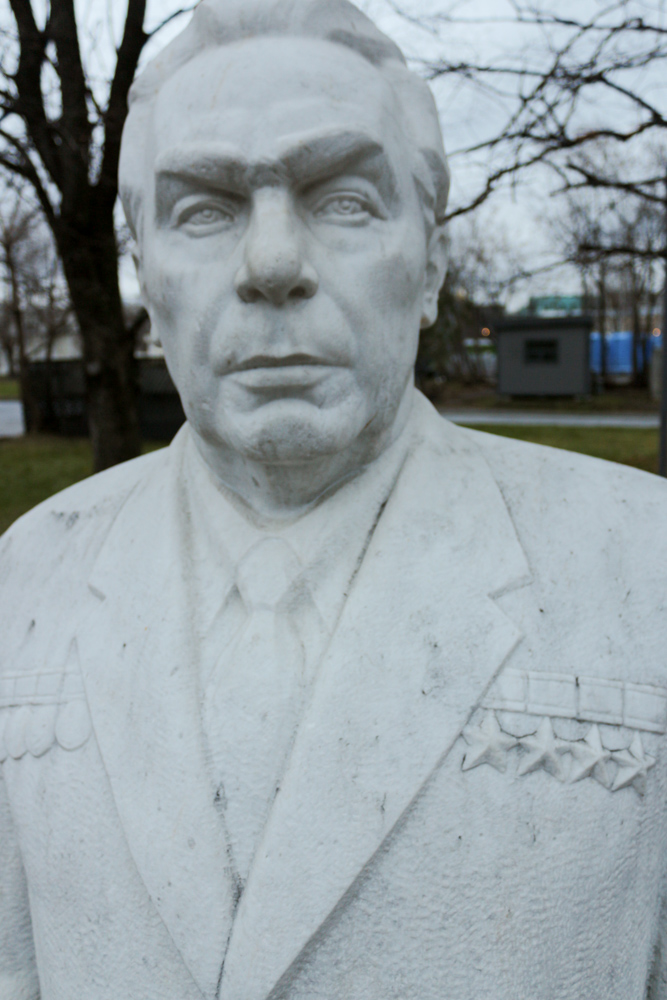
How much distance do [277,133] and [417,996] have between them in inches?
54.6

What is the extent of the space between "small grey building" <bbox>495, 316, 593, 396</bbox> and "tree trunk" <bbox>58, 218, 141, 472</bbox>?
20.0m

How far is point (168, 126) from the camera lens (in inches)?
57.6

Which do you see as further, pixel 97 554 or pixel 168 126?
pixel 97 554

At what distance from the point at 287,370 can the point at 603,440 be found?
1226 cm

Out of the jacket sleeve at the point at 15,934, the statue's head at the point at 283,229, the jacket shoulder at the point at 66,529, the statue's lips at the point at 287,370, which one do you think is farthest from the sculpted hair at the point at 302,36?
the jacket sleeve at the point at 15,934

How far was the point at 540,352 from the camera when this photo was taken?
2498 cm

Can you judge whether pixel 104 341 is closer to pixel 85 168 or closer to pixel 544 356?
pixel 85 168

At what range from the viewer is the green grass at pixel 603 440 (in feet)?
34.0

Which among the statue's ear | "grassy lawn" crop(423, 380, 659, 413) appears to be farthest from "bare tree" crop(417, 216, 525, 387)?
the statue's ear

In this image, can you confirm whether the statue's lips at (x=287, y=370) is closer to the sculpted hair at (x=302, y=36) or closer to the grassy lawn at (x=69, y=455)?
the sculpted hair at (x=302, y=36)

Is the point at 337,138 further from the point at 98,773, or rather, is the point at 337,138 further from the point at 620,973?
the point at 620,973

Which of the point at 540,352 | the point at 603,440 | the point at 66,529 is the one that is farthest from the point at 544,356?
the point at 66,529

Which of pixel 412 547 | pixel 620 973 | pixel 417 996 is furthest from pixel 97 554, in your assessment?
pixel 620 973

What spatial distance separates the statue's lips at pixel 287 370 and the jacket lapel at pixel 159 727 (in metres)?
0.39
